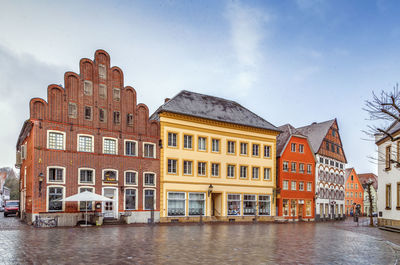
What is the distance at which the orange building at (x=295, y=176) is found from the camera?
4956cm

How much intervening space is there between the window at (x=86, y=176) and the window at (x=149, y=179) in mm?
5371

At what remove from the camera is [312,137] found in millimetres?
59219

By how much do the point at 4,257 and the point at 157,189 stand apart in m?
23.8

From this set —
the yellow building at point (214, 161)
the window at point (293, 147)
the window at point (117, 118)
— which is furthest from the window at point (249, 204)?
the window at point (117, 118)

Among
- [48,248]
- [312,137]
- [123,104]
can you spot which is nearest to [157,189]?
[123,104]

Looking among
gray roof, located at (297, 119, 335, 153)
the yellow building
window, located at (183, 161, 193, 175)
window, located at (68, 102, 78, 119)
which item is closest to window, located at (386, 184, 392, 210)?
the yellow building

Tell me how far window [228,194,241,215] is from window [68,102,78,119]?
1913 cm

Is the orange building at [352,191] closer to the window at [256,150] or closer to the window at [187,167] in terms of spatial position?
the window at [256,150]

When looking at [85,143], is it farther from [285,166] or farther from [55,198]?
[285,166]

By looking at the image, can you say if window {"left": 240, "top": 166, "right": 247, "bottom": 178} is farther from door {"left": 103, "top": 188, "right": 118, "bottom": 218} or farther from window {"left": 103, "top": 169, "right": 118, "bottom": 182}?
door {"left": 103, "top": 188, "right": 118, "bottom": 218}

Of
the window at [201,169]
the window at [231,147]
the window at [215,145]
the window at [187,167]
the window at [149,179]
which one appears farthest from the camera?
the window at [231,147]

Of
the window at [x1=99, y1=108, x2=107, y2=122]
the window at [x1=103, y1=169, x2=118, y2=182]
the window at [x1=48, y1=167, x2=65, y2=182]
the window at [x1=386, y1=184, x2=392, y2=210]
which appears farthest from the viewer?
the window at [x1=386, y1=184, x2=392, y2=210]

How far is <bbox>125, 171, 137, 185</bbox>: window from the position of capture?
34688 mm

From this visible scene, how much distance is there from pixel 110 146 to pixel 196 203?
1122cm
